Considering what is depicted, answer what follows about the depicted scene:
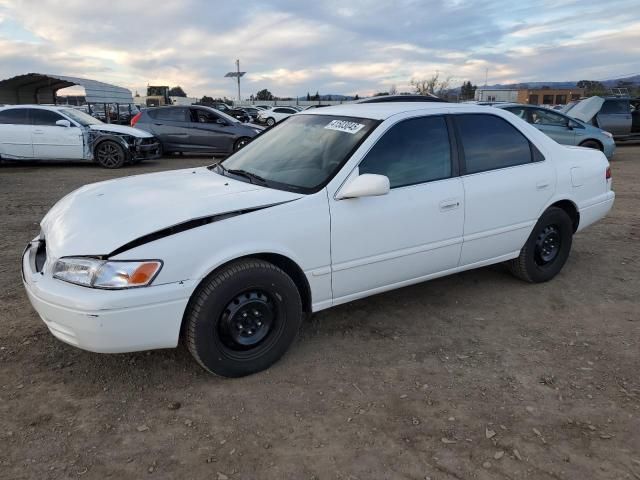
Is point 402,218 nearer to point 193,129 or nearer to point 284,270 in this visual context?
point 284,270

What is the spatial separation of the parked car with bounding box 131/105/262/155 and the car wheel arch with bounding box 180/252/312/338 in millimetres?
11183

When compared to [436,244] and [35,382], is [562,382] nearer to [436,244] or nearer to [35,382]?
[436,244]

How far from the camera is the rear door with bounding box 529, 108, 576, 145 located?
39.6 feet

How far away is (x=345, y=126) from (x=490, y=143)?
1.27 m

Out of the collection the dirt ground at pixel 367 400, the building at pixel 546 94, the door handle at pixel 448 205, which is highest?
the building at pixel 546 94

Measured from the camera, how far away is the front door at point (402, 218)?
11.0ft

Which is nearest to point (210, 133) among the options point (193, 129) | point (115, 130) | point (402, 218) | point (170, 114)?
point (193, 129)

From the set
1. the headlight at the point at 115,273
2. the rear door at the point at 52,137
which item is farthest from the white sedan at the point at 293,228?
the rear door at the point at 52,137

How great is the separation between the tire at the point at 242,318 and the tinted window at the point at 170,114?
12.1 meters

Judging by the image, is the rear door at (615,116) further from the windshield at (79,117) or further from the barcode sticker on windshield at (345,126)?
the barcode sticker on windshield at (345,126)

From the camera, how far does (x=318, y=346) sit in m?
3.56

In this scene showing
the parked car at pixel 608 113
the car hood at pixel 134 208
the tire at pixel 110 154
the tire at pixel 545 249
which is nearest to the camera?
the car hood at pixel 134 208

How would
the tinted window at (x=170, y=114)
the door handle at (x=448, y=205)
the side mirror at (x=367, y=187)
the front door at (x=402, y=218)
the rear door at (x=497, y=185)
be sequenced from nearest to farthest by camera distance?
the side mirror at (x=367, y=187)
the front door at (x=402, y=218)
the door handle at (x=448, y=205)
the rear door at (x=497, y=185)
the tinted window at (x=170, y=114)

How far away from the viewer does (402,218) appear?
3.53 m
